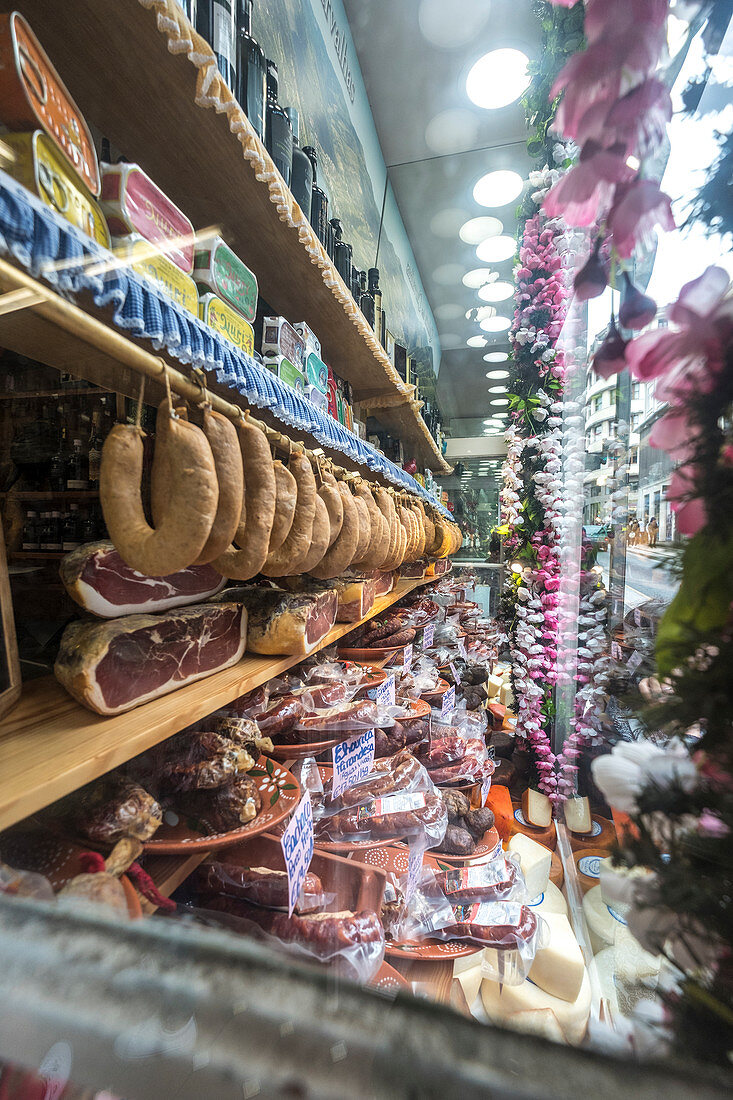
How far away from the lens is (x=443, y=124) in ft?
5.12

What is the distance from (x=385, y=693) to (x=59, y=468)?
4.39ft

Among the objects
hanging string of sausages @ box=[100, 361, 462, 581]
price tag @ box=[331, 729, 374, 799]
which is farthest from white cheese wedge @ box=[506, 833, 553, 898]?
hanging string of sausages @ box=[100, 361, 462, 581]

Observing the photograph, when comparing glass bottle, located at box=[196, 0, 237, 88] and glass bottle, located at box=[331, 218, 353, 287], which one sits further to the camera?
glass bottle, located at box=[331, 218, 353, 287]

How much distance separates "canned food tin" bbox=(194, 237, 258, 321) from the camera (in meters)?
0.96

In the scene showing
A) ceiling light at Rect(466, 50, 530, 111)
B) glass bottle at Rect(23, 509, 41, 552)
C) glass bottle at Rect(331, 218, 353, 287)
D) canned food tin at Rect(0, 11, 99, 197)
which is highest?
ceiling light at Rect(466, 50, 530, 111)

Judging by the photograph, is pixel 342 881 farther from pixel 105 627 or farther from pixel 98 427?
pixel 98 427

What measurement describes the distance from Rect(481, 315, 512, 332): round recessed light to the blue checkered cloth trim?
2307 millimetres

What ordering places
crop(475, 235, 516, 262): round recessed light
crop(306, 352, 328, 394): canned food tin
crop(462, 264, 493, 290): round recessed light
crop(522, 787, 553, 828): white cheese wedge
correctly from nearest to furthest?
crop(306, 352, 328, 394): canned food tin < crop(522, 787, 553, 828): white cheese wedge < crop(475, 235, 516, 262): round recessed light < crop(462, 264, 493, 290): round recessed light

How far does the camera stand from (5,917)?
0.28 metres

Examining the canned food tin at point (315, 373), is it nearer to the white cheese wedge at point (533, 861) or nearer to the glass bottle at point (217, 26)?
the glass bottle at point (217, 26)

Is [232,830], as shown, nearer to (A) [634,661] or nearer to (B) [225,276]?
(A) [634,661]

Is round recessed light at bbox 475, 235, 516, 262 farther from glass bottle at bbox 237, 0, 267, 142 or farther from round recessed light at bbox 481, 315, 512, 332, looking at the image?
glass bottle at bbox 237, 0, 267, 142

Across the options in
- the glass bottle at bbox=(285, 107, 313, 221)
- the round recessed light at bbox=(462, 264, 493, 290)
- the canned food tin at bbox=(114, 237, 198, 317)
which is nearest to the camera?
the canned food tin at bbox=(114, 237, 198, 317)

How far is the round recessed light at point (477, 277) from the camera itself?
2535 millimetres
